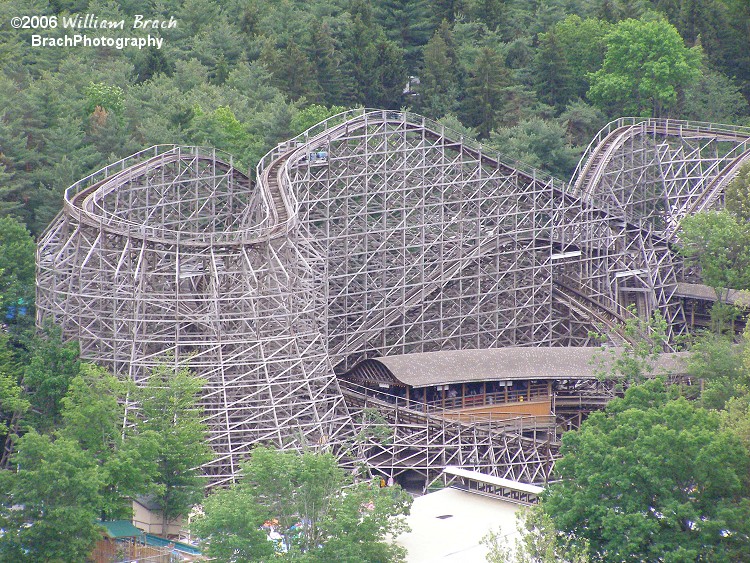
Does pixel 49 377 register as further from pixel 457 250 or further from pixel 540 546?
pixel 540 546

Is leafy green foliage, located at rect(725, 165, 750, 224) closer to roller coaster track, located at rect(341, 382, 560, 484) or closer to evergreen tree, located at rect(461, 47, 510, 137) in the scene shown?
roller coaster track, located at rect(341, 382, 560, 484)

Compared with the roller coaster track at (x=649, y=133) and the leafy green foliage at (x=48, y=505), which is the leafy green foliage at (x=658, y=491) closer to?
the leafy green foliage at (x=48, y=505)

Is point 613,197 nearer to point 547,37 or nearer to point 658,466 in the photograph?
point 547,37

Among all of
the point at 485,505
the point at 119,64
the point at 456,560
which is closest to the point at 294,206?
the point at 485,505

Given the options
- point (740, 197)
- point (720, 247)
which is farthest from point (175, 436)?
point (740, 197)

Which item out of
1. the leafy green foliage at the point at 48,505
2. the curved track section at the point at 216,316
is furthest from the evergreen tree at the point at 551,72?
the leafy green foliage at the point at 48,505
